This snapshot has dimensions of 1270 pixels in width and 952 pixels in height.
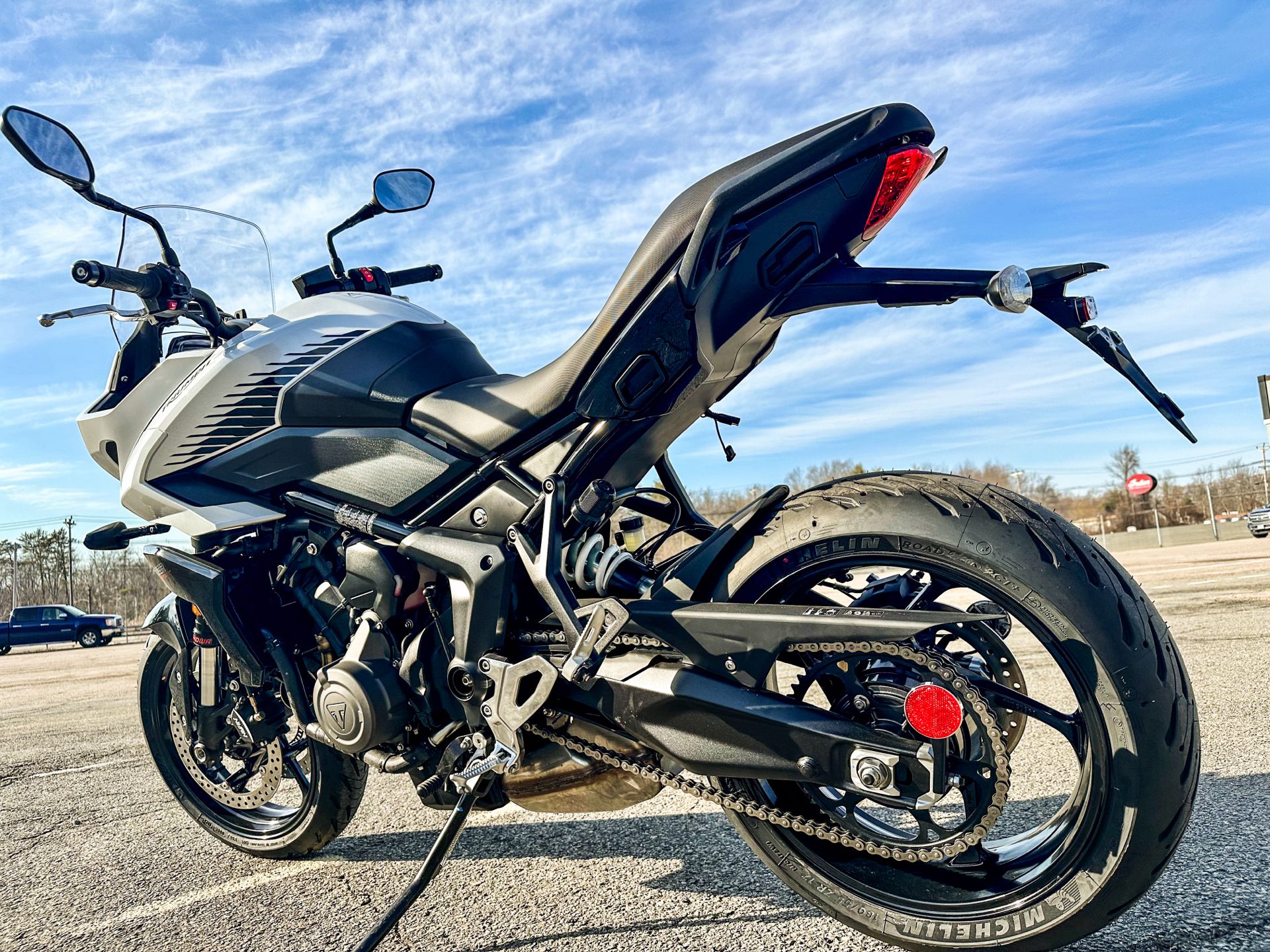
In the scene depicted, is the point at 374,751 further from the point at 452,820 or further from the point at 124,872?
the point at 124,872

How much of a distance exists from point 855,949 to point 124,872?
227 centimetres

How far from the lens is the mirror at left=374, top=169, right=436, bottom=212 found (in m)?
3.00

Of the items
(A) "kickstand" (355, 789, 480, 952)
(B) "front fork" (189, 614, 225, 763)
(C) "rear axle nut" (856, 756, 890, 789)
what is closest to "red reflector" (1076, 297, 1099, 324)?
(C) "rear axle nut" (856, 756, 890, 789)

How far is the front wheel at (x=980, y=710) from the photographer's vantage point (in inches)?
59.7

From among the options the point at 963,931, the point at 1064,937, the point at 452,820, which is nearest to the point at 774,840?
the point at 963,931

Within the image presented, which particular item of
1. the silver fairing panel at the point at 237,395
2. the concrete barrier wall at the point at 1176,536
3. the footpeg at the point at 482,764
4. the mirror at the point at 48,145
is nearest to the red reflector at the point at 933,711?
the footpeg at the point at 482,764

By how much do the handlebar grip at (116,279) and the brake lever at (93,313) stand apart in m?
0.07

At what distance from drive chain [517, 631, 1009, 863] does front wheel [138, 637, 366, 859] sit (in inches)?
41.5

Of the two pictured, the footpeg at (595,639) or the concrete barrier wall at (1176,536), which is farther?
the concrete barrier wall at (1176,536)

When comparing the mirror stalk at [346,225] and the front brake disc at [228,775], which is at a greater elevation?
the mirror stalk at [346,225]

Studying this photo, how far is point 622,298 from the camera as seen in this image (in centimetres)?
191

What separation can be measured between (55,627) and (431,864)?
32.8 metres

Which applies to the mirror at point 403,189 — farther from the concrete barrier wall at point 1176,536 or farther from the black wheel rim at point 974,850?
the concrete barrier wall at point 1176,536

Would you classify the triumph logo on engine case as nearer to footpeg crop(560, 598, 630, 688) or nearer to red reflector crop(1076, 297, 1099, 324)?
footpeg crop(560, 598, 630, 688)
